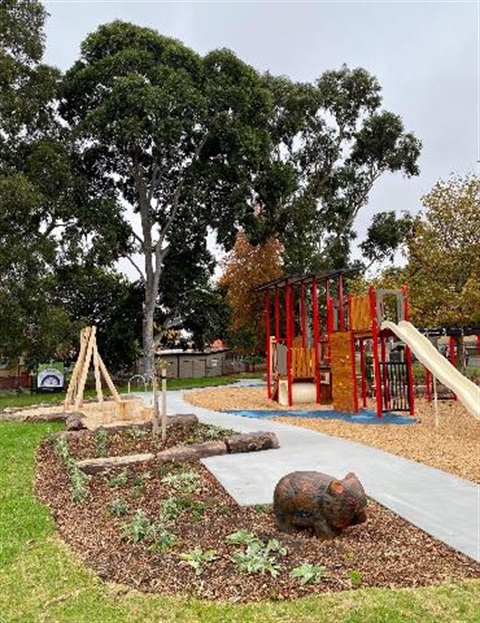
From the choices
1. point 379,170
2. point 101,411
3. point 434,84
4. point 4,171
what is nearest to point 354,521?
Answer: point 101,411

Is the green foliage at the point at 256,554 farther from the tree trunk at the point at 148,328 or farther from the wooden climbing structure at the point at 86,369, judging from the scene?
the tree trunk at the point at 148,328

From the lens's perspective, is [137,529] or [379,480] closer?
[137,529]

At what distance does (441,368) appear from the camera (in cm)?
955

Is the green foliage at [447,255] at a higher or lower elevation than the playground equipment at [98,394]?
higher

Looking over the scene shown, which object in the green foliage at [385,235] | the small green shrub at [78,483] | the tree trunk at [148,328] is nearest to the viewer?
the small green shrub at [78,483]

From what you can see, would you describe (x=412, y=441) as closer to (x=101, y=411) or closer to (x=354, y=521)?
(x=354, y=521)

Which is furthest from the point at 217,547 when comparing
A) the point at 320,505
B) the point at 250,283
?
the point at 250,283

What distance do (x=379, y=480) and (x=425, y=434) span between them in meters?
3.89

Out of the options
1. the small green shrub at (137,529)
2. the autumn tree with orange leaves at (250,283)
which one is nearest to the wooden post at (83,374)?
the small green shrub at (137,529)

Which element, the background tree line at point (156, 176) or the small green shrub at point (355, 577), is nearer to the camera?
the small green shrub at point (355, 577)

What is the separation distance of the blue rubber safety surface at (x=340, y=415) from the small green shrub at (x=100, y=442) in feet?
13.2

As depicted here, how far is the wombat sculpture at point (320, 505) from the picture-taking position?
4898mm

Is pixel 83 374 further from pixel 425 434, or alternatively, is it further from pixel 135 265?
pixel 135 265

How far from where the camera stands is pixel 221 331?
3067cm
